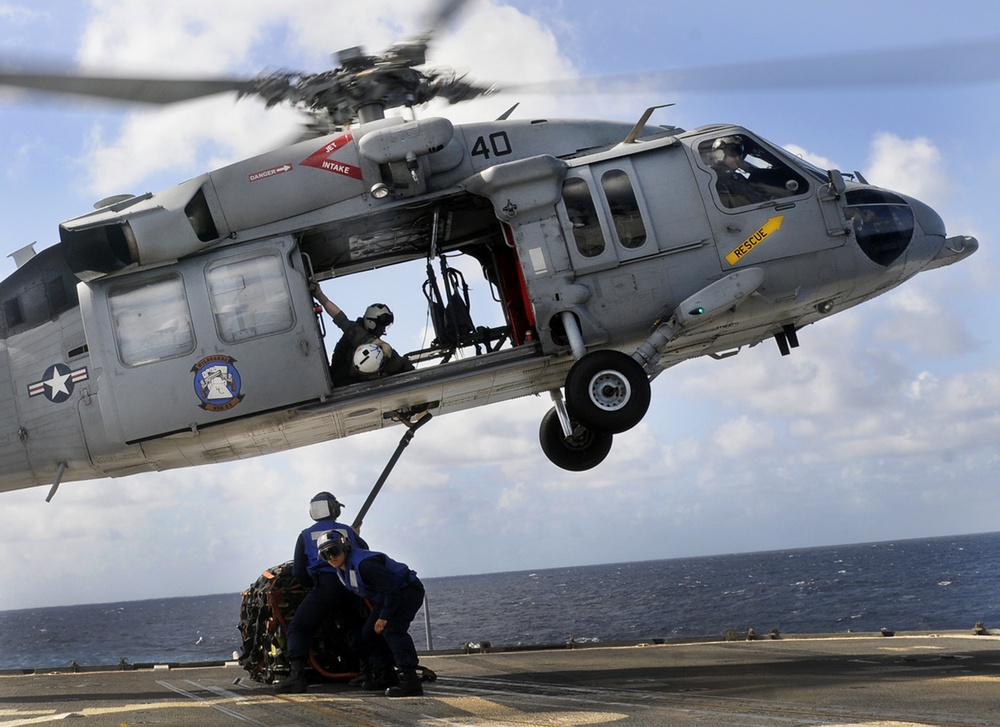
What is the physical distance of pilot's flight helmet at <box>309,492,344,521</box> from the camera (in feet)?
28.0

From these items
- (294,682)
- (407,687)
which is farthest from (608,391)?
(294,682)

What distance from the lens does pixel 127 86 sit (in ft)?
28.4

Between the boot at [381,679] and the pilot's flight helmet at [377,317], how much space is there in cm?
369

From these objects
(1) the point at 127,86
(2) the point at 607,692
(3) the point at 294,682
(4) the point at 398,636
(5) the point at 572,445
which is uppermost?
(1) the point at 127,86

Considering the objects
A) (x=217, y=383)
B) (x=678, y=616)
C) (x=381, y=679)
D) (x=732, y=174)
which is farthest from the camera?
(x=678, y=616)

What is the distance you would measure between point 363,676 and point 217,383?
126 inches

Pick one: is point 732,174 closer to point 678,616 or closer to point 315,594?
point 315,594

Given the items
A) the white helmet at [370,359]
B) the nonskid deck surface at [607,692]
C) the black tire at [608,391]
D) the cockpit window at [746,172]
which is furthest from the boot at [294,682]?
the cockpit window at [746,172]

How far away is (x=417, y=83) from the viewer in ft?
33.9

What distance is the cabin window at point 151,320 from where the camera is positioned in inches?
397

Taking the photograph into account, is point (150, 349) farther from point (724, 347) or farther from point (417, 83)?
point (724, 347)

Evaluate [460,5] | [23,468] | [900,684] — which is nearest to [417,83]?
[460,5]

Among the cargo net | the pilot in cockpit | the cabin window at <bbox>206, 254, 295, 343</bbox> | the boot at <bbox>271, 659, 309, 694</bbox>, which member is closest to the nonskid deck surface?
the boot at <bbox>271, 659, 309, 694</bbox>

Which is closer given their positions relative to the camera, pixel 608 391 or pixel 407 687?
pixel 407 687
